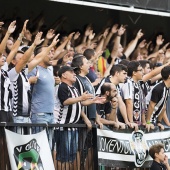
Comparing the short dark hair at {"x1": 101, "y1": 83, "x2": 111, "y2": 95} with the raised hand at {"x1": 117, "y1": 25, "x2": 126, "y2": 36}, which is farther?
the raised hand at {"x1": 117, "y1": 25, "x2": 126, "y2": 36}

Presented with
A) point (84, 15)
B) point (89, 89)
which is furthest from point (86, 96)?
point (84, 15)

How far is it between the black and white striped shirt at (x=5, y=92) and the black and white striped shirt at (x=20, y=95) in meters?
0.27

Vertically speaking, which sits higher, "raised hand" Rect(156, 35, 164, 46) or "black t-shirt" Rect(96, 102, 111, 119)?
"raised hand" Rect(156, 35, 164, 46)

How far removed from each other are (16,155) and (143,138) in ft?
10.8

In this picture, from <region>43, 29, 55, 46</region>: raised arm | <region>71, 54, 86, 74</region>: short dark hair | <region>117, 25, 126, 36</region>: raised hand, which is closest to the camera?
<region>71, 54, 86, 74</region>: short dark hair

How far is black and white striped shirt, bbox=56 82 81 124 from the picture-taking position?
14.5 m

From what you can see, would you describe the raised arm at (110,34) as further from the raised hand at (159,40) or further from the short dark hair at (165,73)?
the short dark hair at (165,73)

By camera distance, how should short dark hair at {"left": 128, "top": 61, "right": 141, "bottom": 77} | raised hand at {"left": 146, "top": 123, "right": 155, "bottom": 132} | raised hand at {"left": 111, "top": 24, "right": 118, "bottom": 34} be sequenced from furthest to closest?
1. raised hand at {"left": 111, "top": 24, "right": 118, "bottom": 34}
2. short dark hair at {"left": 128, "top": 61, "right": 141, "bottom": 77}
3. raised hand at {"left": 146, "top": 123, "right": 155, "bottom": 132}

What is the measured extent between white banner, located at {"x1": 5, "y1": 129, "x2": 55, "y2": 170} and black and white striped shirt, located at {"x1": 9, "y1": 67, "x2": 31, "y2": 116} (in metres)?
0.58

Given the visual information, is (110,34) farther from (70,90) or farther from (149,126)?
(70,90)

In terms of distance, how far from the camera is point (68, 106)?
14.6 metres

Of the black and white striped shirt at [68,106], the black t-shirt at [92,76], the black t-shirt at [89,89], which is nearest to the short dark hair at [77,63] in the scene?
the black t-shirt at [89,89]

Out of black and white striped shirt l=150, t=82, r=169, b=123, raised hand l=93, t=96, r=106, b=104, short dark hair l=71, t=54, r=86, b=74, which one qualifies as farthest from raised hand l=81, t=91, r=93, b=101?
black and white striped shirt l=150, t=82, r=169, b=123

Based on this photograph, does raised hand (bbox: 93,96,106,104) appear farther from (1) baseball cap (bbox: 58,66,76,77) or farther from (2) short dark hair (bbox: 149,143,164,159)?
(2) short dark hair (bbox: 149,143,164,159)
